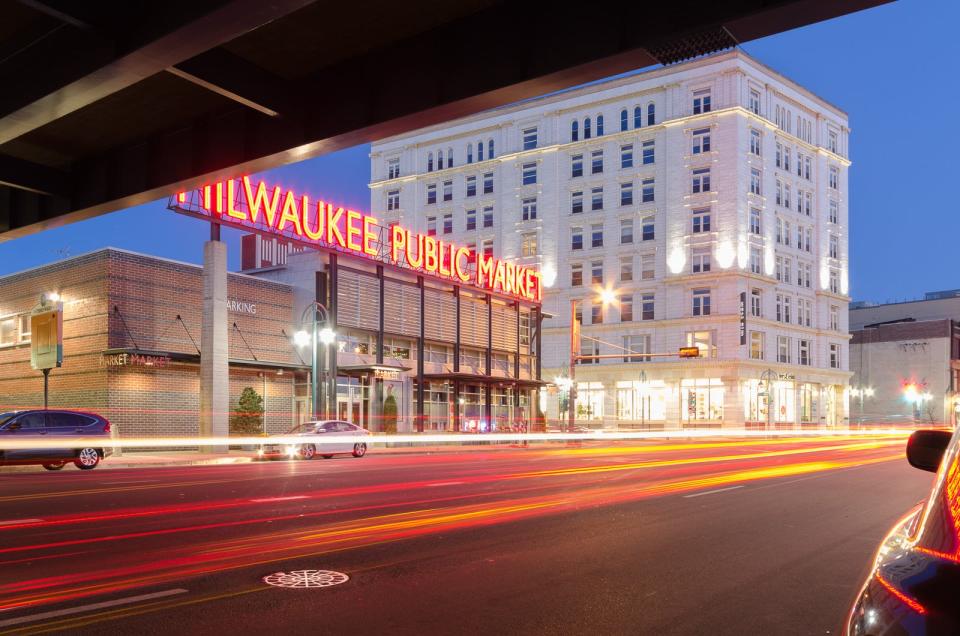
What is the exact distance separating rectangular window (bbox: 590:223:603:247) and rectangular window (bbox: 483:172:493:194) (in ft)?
41.4

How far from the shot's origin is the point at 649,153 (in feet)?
273

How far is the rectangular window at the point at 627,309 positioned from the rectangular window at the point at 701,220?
897cm

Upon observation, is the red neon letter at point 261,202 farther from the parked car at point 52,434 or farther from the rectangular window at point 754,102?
the rectangular window at point 754,102

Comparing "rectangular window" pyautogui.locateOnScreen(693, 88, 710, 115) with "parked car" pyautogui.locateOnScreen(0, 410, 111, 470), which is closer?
"parked car" pyautogui.locateOnScreen(0, 410, 111, 470)

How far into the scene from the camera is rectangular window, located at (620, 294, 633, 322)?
8325 cm

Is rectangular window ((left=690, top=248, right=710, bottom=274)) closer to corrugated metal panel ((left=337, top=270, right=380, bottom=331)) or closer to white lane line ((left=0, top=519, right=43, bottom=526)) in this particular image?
corrugated metal panel ((left=337, top=270, right=380, bottom=331))

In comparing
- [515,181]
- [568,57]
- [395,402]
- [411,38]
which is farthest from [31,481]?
[515,181]

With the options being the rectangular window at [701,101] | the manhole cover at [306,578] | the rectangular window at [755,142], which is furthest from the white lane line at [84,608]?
the rectangular window at [755,142]

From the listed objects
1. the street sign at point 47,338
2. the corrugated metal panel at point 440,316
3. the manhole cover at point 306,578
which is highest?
the corrugated metal panel at point 440,316

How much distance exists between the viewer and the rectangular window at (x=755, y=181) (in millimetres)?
79688

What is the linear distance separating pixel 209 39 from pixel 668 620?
9217 millimetres

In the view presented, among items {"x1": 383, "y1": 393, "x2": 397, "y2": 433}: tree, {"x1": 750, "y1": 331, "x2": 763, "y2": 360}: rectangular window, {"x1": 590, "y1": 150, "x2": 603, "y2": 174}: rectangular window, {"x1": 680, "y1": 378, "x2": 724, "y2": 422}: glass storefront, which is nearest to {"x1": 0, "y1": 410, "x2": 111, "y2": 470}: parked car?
{"x1": 383, "y1": 393, "x2": 397, "y2": 433}: tree

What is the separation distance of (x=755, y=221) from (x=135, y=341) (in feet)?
197

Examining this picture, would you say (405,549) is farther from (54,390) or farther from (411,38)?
(54,390)
